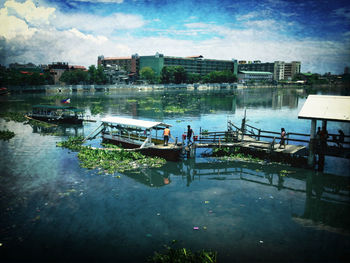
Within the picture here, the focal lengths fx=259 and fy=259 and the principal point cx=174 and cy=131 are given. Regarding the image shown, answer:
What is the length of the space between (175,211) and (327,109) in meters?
14.3

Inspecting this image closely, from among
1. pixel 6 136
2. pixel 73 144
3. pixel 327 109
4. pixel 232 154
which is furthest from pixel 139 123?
pixel 6 136

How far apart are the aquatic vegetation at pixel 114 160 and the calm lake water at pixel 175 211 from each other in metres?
1.03

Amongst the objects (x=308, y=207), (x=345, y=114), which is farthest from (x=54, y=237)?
(x=345, y=114)

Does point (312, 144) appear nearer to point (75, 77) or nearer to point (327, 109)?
point (327, 109)

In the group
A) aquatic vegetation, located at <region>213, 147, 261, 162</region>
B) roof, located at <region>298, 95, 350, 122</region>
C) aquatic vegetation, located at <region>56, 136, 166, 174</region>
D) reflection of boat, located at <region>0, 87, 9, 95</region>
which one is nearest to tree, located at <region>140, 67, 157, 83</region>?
reflection of boat, located at <region>0, 87, 9, 95</region>

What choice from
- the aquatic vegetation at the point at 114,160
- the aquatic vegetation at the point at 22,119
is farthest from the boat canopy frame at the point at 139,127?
the aquatic vegetation at the point at 22,119

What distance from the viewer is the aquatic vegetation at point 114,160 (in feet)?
70.5

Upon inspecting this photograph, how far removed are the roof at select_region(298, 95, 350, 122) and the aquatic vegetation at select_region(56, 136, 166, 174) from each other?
497 inches

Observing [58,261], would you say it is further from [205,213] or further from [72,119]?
[72,119]

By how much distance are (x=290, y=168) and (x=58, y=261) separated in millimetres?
18583

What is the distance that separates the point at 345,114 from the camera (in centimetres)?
1889

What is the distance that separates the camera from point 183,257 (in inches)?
421

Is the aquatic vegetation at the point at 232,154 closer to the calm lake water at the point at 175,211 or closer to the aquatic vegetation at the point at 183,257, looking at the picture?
the calm lake water at the point at 175,211

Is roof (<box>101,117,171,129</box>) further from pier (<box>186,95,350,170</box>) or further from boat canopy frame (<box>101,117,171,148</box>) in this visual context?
pier (<box>186,95,350,170</box>)
